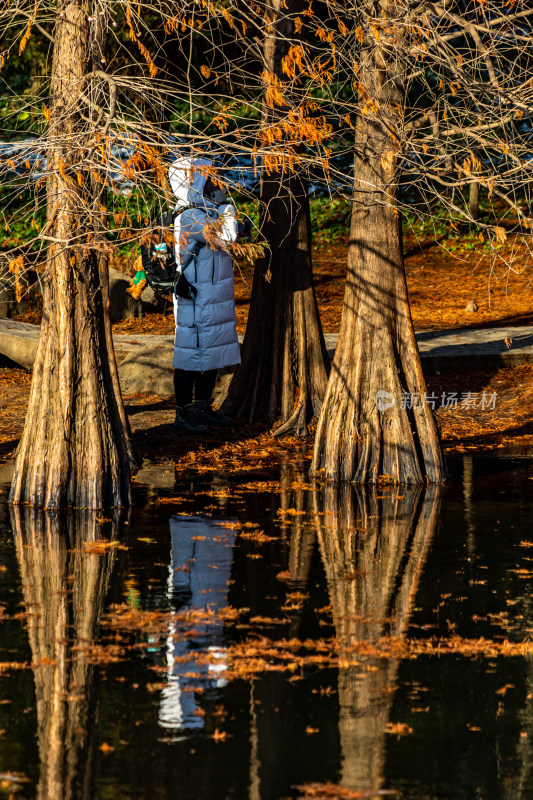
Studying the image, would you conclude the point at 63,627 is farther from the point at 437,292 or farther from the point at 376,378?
the point at 437,292

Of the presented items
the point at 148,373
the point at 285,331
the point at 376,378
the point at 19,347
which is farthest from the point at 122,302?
the point at 376,378

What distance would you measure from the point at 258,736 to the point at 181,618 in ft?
4.87

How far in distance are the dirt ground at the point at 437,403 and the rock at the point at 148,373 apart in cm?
25

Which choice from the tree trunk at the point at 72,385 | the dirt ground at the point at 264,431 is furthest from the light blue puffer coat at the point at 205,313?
the tree trunk at the point at 72,385

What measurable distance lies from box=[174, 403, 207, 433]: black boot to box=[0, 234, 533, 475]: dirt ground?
12cm

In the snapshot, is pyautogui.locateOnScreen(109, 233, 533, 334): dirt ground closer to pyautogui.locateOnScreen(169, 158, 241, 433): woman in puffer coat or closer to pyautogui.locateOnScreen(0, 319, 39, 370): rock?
pyautogui.locateOnScreen(0, 319, 39, 370): rock

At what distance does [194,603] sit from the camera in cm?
604

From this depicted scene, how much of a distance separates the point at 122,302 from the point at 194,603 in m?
13.3

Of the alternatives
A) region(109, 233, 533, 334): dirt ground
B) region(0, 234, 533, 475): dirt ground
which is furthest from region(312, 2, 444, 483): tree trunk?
region(109, 233, 533, 334): dirt ground

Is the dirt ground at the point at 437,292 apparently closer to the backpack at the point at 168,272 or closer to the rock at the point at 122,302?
the rock at the point at 122,302

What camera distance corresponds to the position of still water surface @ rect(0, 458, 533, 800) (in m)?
4.07

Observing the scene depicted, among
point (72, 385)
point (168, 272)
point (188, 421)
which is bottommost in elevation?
point (188, 421)

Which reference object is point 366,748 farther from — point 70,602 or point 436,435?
point 436,435

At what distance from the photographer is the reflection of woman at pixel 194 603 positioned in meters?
4.64
